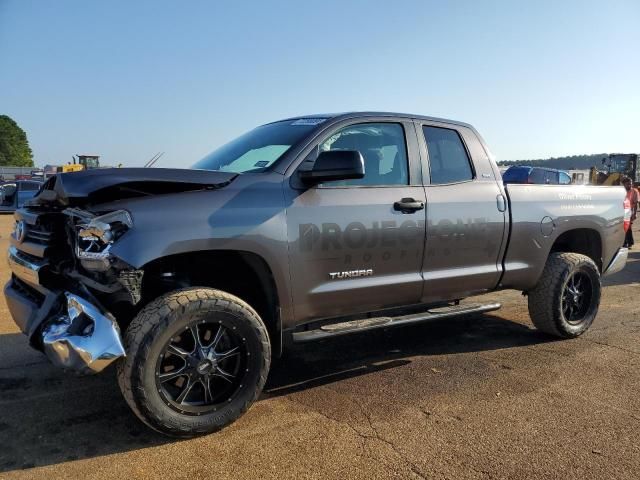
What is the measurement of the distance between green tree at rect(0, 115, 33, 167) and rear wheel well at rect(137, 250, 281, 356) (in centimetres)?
12493

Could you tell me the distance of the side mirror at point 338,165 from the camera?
3.31 metres

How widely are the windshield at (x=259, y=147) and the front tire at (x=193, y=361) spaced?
107 centimetres

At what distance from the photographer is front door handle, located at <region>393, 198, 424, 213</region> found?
3.83 m

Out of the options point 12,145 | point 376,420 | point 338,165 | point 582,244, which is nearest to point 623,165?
point 582,244

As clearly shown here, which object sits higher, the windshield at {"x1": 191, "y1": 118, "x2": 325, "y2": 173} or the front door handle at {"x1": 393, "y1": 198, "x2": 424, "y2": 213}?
the windshield at {"x1": 191, "y1": 118, "x2": 325, "y2": 173}

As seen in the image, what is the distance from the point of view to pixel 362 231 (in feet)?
11.9

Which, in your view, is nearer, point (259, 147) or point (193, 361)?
point (193, 361)

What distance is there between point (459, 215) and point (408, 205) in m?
0.56

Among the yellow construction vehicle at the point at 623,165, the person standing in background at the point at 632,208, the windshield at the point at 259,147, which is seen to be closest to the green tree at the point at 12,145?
the yellow construction vehicle at the point at 623,165

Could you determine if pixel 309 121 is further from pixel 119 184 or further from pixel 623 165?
pixel 623 165

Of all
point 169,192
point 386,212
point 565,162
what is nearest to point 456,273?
point 386,212

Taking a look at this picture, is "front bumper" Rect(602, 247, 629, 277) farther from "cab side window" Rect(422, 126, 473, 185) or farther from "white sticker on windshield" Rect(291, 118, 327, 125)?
"white sticker on windshield" Rect(291, 118, 327, 125)

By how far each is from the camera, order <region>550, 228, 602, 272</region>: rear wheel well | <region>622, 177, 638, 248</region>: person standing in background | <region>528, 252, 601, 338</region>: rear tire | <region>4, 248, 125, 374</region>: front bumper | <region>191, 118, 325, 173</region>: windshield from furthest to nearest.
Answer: <region>622, 177, 638, 248</region>: person standing in background < <region>550, 228, 602, 272</region>: rear wheel well < <region>528, 252, 601, 338</region>: rear tire < <region>191, 118, 325, 173</region>: windshield < <region>4, 248, 125, 374</region>: front bumper

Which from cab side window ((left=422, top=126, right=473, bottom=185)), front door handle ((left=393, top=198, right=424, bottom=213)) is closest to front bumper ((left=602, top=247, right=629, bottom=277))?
cab side window ((left=422, top=126, right=473, bottom=185))
